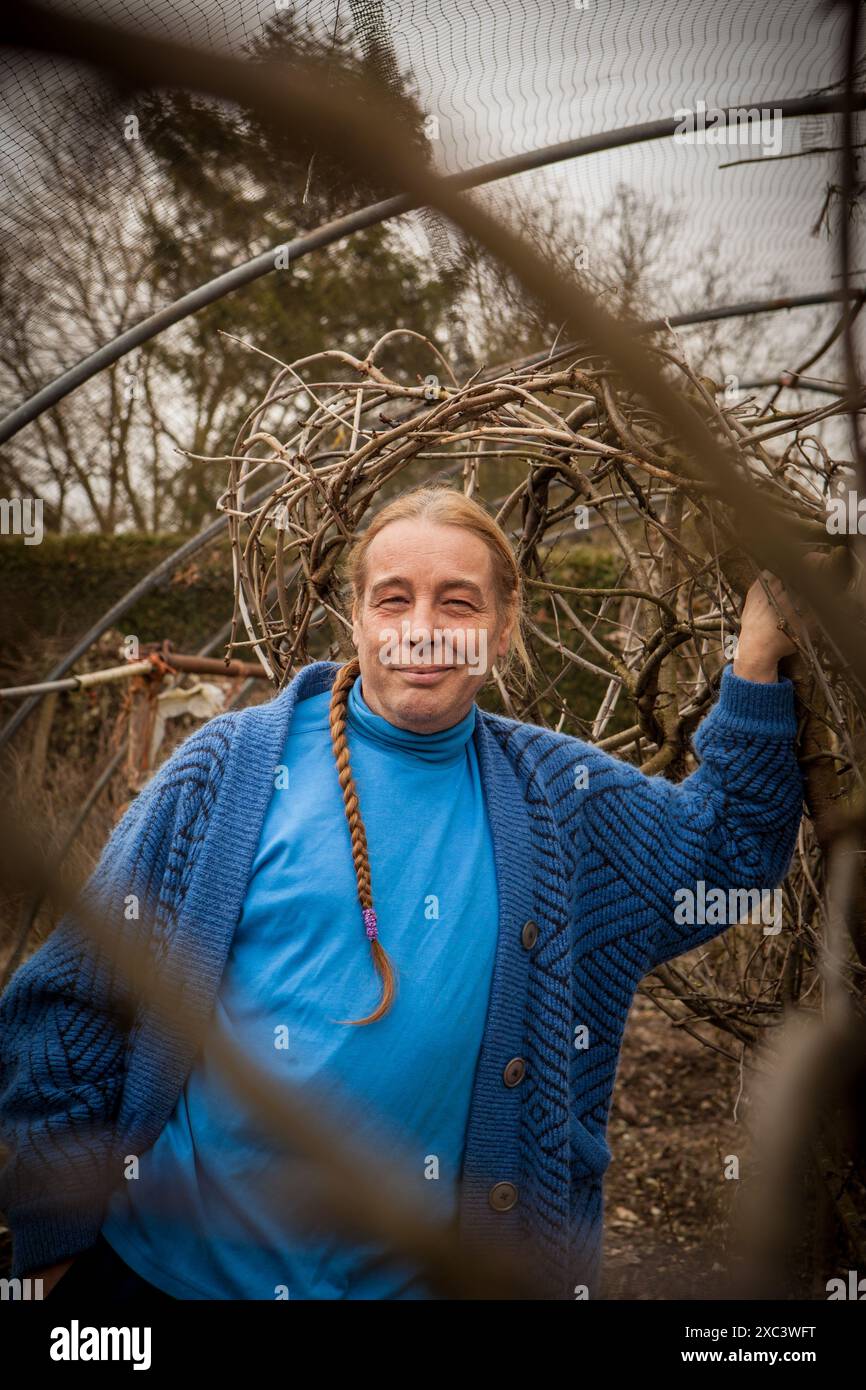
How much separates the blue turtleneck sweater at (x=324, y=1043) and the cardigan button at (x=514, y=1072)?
49 mm

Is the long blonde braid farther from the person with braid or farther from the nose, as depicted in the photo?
the nose

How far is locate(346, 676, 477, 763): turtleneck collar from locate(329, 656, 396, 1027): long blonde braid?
0.09ft

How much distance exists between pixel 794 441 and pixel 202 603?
6319 millimetres

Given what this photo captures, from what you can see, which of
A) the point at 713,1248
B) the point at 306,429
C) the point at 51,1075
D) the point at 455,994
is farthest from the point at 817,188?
the point at 713,1248

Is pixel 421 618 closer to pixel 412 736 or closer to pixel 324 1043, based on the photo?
pixel 412 736

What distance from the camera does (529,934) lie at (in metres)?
1.57

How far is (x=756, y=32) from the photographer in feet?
6.66

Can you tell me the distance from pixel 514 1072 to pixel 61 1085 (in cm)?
62

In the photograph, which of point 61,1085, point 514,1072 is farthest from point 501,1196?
point 61,1085

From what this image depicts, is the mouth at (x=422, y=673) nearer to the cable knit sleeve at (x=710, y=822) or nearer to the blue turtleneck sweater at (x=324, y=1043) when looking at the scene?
the blue turtleneck sweater at (x=324, y=1043)

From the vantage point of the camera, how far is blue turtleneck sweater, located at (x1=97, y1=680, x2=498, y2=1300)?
4.72 ft

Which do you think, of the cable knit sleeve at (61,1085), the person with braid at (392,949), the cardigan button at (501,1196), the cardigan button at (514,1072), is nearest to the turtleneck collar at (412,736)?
the person with braid at (392,949)

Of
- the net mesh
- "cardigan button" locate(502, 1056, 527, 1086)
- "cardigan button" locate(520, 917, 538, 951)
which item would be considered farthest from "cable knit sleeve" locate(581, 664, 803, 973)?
the net mesh

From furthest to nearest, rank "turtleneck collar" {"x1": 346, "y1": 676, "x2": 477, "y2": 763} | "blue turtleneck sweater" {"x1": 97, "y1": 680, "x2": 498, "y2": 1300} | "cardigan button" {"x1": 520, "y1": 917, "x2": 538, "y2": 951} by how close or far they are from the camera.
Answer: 1. "turtleneck collar" {"x1": 346, "y1": 676, "x2": 477, "y2": 763}
2. "cardigan button" {"x1": 520, "y1": 917, "x2": 538, "y2": 951}
3. "blue turtleneck sweater" {"x1": 97, "y1": 680, "x2": 498, "y2": 1300}
